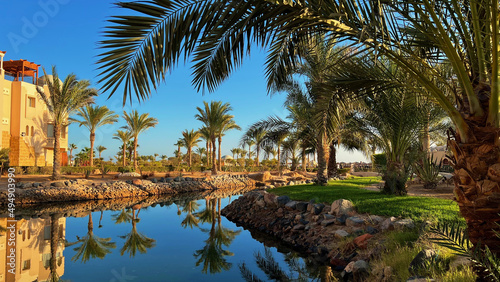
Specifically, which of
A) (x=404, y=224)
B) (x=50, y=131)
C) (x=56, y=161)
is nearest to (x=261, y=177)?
(x=56, y=161)

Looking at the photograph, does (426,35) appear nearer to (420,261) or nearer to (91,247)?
(420,261)

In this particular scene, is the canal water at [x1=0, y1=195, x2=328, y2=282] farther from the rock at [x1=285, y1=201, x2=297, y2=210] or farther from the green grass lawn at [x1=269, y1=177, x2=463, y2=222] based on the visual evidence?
the green grass lawn at [x1=269, y1=177, x2=463, y2=222]

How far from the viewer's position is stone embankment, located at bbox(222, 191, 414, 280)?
5.64 meters

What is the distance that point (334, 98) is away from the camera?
6.21 metres

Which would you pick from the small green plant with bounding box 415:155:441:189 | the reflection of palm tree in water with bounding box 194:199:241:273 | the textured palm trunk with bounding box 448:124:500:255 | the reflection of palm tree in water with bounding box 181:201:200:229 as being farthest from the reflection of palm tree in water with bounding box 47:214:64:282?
the small green plant with bounding box 415:155:441:189

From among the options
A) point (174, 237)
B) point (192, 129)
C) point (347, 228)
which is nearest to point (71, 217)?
point (174, 237)

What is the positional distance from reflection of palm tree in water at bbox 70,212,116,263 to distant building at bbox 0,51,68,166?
800 inches

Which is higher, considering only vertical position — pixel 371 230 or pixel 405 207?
pixel 405 207

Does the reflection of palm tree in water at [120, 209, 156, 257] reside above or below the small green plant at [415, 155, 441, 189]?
below

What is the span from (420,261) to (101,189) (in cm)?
1511

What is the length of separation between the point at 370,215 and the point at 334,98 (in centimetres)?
287

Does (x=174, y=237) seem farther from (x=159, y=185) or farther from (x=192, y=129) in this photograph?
(x=192, y=129)

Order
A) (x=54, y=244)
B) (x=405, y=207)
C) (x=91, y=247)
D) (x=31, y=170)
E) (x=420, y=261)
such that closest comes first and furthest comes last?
(x=420, y=261)
(x=405, y=207)
(x=91, y=247)
(x=54, y=244)
(x=31, y=170)

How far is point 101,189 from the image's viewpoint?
15.5 m
